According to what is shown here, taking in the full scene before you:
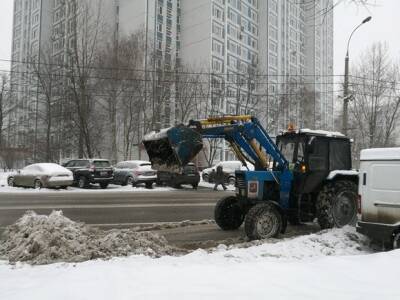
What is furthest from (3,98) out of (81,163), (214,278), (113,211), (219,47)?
(214,278)

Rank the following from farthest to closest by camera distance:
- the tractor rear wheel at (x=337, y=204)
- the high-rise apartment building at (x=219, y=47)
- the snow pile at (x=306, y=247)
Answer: the high-rise apartment building at (x=219, y=47) → the tractor rear wheel at (x=337, y=204) → the snow pile at (x=306, y=247)

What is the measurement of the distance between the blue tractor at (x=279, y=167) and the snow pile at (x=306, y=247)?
89 centimetres

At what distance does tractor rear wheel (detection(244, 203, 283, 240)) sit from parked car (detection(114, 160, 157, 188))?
1809cm

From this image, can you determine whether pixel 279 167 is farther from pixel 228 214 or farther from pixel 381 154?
pixel 381 154

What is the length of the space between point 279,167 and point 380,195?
8.81 ft

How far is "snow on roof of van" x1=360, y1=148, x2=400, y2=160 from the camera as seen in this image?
818 cm

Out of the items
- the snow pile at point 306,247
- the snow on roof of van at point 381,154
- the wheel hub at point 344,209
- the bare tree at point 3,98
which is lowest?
the snow pile at point 306,247

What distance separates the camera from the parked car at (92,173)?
26.9m

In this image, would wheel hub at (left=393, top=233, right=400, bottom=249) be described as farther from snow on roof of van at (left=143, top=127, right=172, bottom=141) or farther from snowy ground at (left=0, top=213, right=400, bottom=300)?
snow on roof of van at (left=143, top=127, right=172, bottom=141)

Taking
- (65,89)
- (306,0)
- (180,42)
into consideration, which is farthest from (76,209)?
(180,42)

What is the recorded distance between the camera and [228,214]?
37.2 feet

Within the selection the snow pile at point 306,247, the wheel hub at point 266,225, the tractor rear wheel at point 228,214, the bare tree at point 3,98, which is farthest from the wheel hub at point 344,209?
the bare tree at point 3,98

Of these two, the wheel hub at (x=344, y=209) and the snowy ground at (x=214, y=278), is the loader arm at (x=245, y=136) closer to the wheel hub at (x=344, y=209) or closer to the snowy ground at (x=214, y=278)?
the wheel hub at (x=344, y=209)

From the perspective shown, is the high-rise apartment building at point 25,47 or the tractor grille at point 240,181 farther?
the high-rise apartment building at point 25,47
